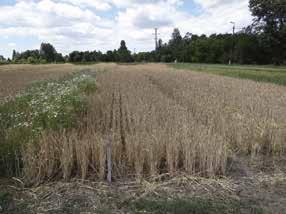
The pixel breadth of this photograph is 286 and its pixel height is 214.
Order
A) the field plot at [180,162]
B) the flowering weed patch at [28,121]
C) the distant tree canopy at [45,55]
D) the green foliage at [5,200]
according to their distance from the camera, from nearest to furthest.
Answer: the green foliage at [5,200] → the field plot at [180,162] → the flowering weed patch at [28,121] → the distant tree canopy at [45,55]

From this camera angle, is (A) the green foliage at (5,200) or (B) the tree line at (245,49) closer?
(A) the green foliage at (5,200)

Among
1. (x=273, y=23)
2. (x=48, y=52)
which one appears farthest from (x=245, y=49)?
(x=48, y=52)

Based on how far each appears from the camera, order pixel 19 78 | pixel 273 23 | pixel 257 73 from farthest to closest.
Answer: pixel 273 23
pixel 257 73
pixel 19 78

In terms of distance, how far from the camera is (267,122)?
9.02 metres

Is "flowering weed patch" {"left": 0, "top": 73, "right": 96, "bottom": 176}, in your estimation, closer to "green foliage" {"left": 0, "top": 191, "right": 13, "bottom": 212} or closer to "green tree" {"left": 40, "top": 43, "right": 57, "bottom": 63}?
"green foliage" {"left": 0, "top": 191, "right": 13, "bottom": 212}

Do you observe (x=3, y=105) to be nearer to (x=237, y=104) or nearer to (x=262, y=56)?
(x=237, y=104)

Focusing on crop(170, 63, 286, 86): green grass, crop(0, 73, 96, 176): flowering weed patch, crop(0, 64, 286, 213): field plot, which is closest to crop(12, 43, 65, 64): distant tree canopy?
crop(170, 63, 286, 86): green grass

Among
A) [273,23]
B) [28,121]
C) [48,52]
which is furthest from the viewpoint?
[48,52]

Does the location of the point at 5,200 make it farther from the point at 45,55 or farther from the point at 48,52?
the point at 48,52

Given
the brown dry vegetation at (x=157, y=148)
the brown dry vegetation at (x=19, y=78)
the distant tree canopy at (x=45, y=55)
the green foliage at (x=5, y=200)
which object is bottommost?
the distant tree canopy at (x=45, y=55)

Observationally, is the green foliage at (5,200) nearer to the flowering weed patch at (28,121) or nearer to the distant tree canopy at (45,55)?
the flowering weed patch at (28,121)

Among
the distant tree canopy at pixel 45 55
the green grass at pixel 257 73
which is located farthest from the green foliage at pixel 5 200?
the distant tree canopy at pixel 45 55

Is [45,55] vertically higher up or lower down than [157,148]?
lower down

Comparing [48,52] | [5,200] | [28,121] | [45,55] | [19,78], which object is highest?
[28,121]
